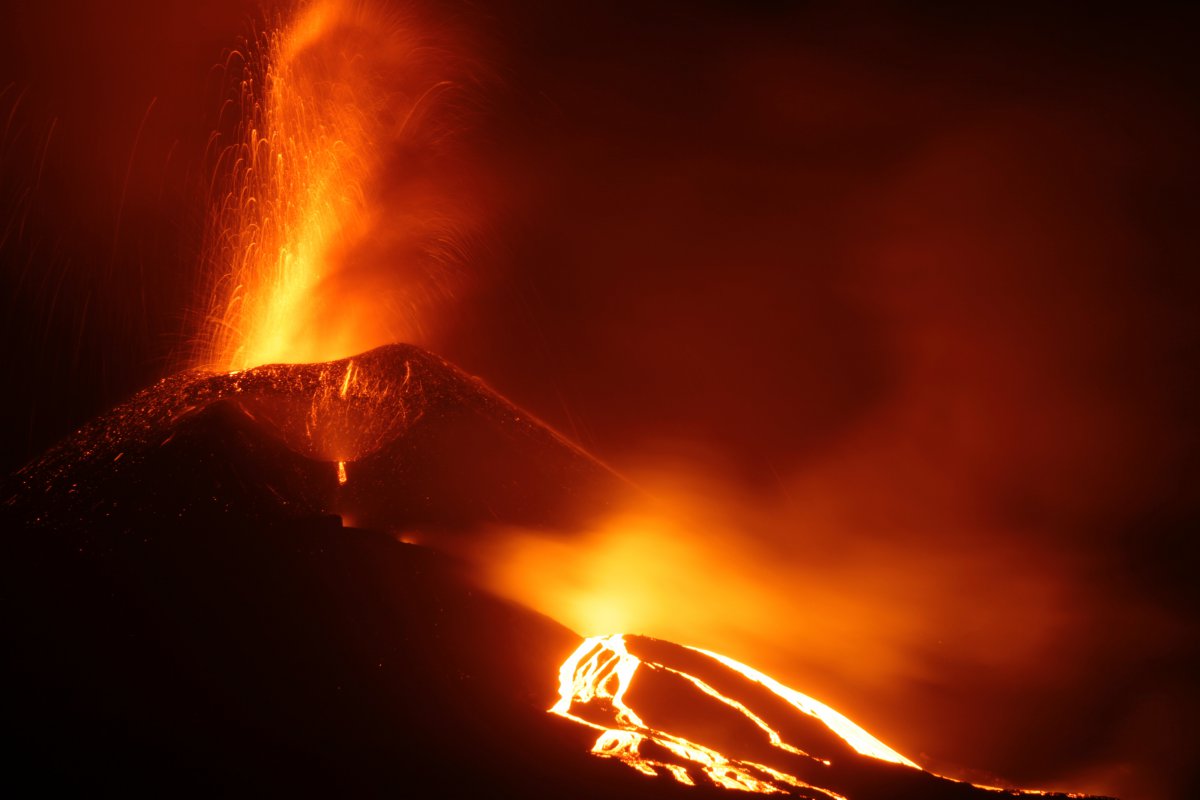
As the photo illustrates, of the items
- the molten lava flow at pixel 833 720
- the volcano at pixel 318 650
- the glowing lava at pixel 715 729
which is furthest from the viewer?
the molten lava flow at pixel 833 720

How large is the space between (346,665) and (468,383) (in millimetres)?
14561

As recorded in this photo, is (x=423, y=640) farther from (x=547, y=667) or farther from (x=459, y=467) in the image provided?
(x=459, y=467)

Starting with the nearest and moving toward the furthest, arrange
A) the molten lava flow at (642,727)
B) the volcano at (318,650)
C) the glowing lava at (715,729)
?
the volcano at (318,650) < the molten lava flow at (642,727) < the glowing lava at (715,729)

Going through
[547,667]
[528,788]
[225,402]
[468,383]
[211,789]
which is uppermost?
[468,383]

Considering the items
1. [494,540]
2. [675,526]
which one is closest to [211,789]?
[494,540]

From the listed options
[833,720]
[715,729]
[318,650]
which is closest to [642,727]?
[715,729]

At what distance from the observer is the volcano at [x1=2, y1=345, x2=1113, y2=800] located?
556 inches

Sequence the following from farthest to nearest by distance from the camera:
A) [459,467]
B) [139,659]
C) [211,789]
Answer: [459,467], [139,659], [211,789]

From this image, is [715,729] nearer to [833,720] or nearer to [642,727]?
[642,727]

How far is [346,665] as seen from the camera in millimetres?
16828

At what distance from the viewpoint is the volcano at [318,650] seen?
1412cm

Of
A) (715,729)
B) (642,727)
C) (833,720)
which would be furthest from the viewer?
(833,720)

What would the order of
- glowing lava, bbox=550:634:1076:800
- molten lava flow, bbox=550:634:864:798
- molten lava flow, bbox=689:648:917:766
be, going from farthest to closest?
molten lava flow, bbox=689:648:917:766 → glowing lava, bbox=550:634:1076:800 → molten lava flow, bbox=550:634:864:798

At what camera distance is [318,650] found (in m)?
17.2
